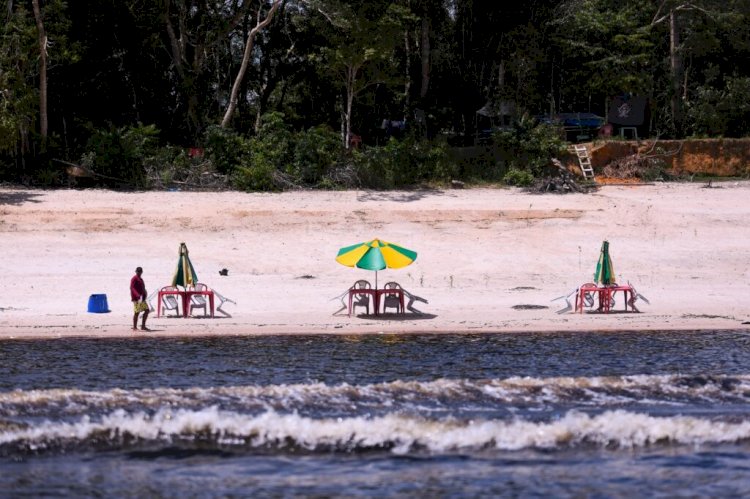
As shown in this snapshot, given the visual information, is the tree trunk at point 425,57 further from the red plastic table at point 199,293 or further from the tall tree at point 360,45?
the red plastic table at point 199,293

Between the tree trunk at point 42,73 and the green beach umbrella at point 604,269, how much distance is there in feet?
60.6

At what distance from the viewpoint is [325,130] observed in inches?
1372

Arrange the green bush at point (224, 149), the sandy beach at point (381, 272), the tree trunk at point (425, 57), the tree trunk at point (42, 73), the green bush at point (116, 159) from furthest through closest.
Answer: the tree trunk at point (425, 57) < the green bush at point (224, 149) < the tree trunk at point (42, 73) < the green bush at point (116, 159) < the sandy beach at point (381, 272)

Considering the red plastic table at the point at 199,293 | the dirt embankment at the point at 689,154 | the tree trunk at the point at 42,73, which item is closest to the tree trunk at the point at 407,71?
the dirt embankment at the point at 689,154

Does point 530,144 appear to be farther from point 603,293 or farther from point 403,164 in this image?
point 603,293

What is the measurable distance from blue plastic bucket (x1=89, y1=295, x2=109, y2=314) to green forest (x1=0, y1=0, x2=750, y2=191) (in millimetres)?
11929

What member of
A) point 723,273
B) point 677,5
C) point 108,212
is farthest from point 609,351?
point 677,5

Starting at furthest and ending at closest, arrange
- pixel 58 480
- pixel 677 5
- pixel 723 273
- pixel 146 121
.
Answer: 1. pixel 677 5
2. pixel 146 121
3. pixel 723 273
4. pixel 58 480

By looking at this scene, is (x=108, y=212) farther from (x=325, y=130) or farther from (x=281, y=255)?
(x=325, y=130)

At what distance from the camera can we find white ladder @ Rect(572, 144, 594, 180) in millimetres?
35531

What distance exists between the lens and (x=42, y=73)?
32.6 m

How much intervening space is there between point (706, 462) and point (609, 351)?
18.2 ft

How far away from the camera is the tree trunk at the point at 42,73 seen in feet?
105

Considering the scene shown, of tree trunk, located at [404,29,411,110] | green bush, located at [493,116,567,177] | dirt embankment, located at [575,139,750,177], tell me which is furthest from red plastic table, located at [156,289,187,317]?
tree trunk, located at [404,29,411,110]
